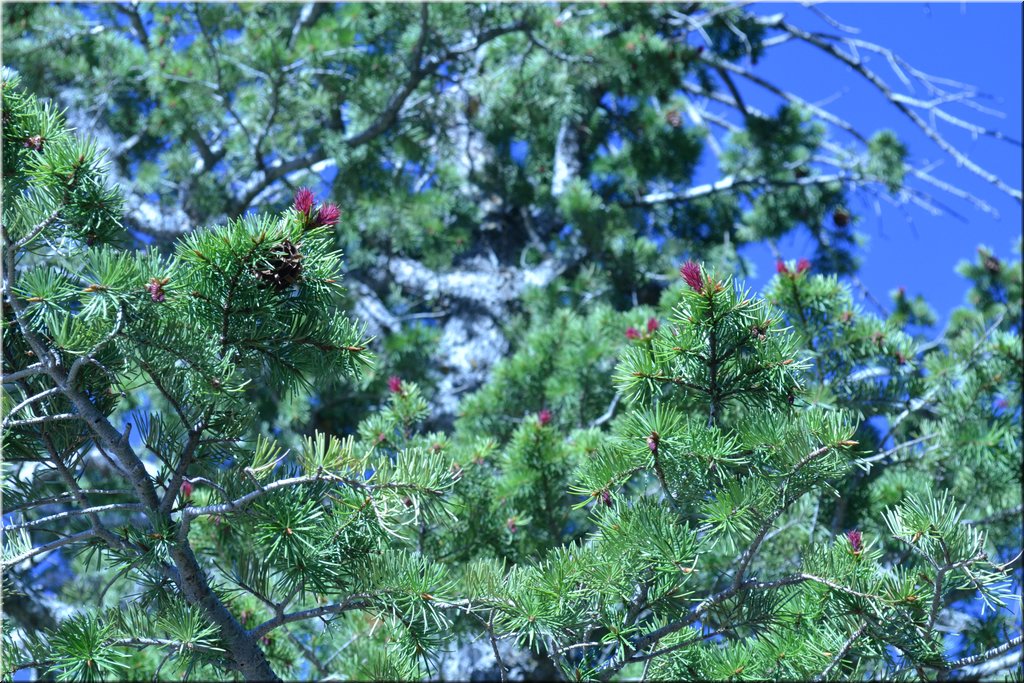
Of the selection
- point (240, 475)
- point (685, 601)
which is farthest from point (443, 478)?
point (685, 601)

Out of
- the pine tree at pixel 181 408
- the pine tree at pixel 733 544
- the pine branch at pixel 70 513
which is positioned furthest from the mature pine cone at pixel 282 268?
the pine tree at pixel 733 544

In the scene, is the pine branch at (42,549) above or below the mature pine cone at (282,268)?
below

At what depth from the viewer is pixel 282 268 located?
169 cm

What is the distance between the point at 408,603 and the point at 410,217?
337 cm

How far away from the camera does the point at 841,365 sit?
282 cm

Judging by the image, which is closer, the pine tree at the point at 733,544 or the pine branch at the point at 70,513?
the pine branch at the point at 70,513

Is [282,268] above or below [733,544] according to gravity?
above

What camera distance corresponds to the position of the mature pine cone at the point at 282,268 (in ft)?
5.49

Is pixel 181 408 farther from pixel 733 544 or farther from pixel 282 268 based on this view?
pixel 733 544

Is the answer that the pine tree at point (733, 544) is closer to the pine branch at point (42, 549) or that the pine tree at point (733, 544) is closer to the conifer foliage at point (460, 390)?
the conifer foliage at point (460, 390)

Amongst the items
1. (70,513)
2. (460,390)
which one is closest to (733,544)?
(70,513)

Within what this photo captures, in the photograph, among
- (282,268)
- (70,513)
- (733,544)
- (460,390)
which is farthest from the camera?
(460,390)

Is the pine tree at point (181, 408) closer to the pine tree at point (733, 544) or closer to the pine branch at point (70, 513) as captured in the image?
the pine branch at point (70, 513)

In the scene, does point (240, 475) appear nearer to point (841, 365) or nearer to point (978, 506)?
point (841, 365)
